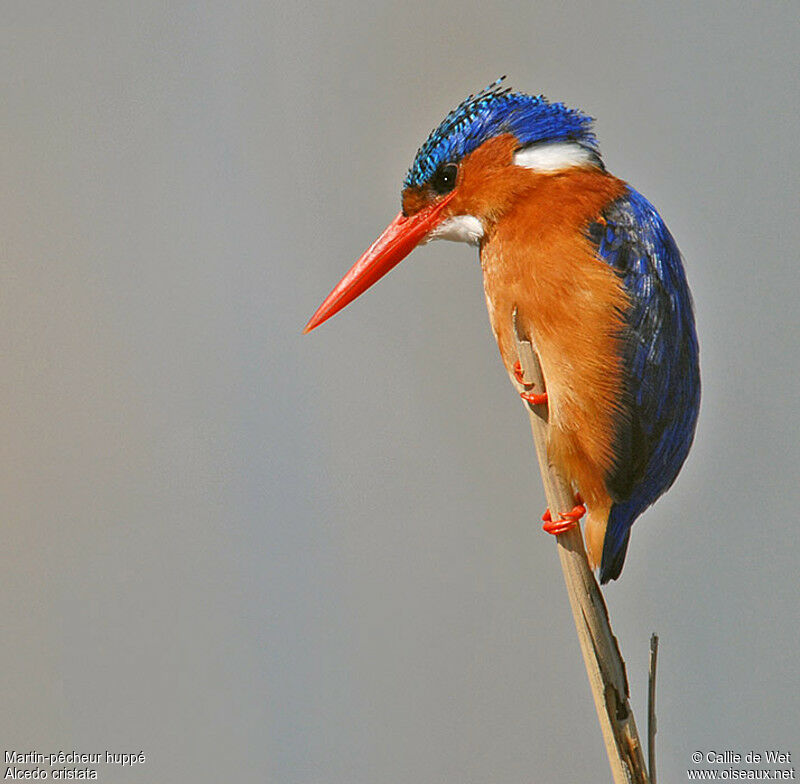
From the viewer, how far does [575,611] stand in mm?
641

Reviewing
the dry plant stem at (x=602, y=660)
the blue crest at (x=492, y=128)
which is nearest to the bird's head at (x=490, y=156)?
the blue crest at (x=492, y=128)

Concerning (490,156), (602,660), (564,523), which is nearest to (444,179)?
(490,156)

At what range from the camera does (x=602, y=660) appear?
2.06ft

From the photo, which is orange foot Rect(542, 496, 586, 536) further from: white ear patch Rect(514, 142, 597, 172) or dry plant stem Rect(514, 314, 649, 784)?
white ear patch Rect(514, 142, 597, 172)

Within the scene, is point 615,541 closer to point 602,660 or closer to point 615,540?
point 615,540

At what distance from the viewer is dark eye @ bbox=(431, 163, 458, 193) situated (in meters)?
0.74

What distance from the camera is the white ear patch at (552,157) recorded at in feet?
2.38

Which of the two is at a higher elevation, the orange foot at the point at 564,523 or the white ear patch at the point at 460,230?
the white ear patch at the point at 460,230

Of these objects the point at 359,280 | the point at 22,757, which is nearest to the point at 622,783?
the point at 359,280

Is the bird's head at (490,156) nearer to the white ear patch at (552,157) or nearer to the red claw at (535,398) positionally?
the white ear patch at (552,157)

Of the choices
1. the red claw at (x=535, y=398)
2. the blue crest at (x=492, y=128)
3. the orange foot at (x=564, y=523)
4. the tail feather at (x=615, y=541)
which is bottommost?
the tail feather at (x=615, y=541)

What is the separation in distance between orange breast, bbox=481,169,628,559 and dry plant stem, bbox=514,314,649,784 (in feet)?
0.15

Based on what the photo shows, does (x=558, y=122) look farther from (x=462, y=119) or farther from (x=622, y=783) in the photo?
(x=622, y=783)

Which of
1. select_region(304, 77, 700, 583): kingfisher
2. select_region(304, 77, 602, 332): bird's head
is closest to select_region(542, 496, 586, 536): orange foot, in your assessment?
select_region(304, 77, 700, 583): kingfisher
